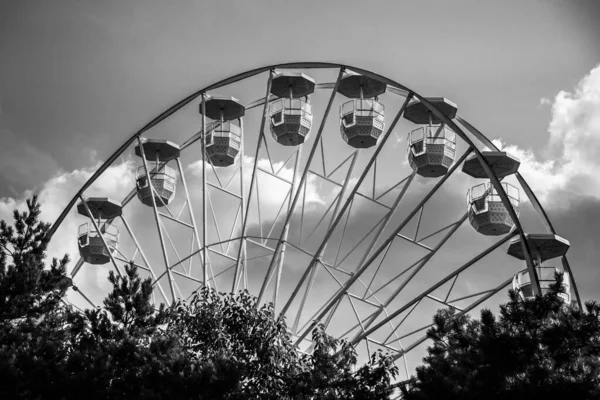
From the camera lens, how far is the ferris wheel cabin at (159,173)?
94.3 feet

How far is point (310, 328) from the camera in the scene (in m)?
22.0

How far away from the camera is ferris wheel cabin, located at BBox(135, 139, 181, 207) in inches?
1132

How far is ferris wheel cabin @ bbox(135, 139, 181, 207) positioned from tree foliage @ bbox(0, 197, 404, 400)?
7117 millimetres

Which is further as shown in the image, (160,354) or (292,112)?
(292,112)

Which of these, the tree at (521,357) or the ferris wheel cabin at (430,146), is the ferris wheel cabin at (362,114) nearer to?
the ferris wheel cabin at (430,146)

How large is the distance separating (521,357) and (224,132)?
1440cm

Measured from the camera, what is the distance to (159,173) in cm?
2978

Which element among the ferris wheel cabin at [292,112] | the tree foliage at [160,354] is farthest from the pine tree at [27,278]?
the ferris wheel cabin at [292,112]

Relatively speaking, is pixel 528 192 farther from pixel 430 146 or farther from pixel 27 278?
pixel 27 278

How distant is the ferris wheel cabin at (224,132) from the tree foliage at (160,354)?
715 centimetres

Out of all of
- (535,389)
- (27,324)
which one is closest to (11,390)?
(27,324)

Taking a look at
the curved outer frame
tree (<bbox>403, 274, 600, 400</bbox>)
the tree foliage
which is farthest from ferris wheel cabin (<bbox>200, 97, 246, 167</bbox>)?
tree (<bbox>403, 274, 600, 400</bbox>)

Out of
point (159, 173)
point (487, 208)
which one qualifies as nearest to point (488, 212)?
point (487, 208)

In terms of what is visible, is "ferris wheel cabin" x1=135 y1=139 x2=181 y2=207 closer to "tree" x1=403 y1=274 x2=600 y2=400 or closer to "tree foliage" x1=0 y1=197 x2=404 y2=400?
"tree foliage" x1=0 y1=197 x2=404 y2=400
